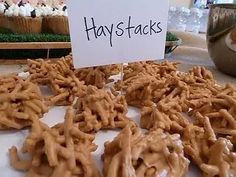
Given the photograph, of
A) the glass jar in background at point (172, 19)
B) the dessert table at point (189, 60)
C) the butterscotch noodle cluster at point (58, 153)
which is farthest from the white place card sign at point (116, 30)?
the glass jar in background at point (172, 19)

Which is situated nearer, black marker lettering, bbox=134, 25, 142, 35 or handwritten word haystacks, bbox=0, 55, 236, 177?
handwritten word haystacks, bbox=0, 55, 236, 177

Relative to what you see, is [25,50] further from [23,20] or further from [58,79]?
[58,79]

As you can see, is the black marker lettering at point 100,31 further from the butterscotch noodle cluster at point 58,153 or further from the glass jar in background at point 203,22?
the glass jar in background at point 203,22

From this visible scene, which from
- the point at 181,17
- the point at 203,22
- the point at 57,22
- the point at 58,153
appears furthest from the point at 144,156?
the point at 203,22

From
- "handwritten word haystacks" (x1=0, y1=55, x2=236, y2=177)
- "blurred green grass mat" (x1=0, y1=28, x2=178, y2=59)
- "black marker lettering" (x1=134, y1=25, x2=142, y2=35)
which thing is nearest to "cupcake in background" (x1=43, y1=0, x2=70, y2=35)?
"blurred green grass mat" (x1=0, y1=28, x2=178, y2=59)

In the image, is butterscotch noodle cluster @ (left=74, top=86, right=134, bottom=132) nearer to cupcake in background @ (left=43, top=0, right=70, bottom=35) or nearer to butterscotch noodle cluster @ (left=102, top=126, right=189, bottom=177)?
butterscotch noodle cluster @ (left=102, top=126, right=189, bottom=177)
